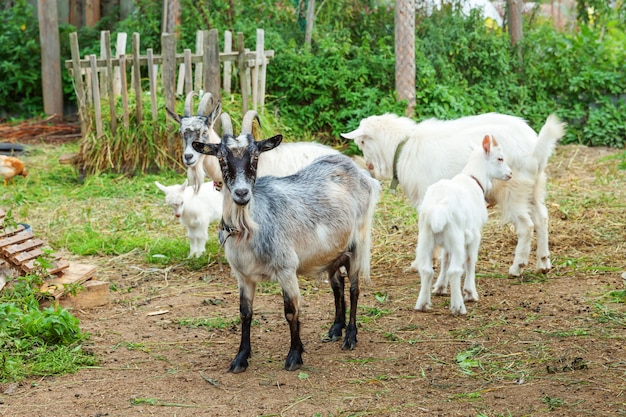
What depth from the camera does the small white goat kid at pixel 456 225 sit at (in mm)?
5988

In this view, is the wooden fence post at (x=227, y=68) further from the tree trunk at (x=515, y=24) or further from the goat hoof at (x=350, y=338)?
the goat hoof at (x=350, y=338)

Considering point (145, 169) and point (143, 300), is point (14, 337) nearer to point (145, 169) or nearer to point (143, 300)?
point (143, 300)

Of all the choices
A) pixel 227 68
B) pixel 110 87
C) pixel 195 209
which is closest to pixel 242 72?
pixel 227 68

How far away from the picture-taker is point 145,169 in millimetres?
11070

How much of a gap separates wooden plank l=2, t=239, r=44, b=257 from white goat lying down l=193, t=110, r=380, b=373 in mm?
2035

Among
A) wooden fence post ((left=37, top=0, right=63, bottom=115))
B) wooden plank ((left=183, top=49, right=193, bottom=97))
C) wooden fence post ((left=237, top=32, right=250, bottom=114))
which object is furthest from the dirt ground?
wooden fence post ((left=37, top=0, right=63, bottom=115))

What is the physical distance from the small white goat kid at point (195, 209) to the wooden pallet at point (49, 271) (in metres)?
1.18

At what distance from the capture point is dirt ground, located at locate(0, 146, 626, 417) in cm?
464

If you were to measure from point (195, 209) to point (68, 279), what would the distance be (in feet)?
4.95

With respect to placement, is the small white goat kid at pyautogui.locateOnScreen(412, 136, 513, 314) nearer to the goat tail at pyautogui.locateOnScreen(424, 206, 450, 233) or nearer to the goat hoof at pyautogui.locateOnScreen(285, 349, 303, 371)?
the goat tail at pyautogui.locateOnScreen(424, 206, 450, 233)

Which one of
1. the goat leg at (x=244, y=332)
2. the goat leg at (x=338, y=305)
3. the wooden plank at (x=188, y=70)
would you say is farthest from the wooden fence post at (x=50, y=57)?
the goat leg at (x=244, y=332)

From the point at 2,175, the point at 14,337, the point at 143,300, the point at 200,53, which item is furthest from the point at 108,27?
the point at 14,337

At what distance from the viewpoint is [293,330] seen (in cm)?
522

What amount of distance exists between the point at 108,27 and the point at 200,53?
467 cm
